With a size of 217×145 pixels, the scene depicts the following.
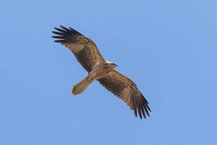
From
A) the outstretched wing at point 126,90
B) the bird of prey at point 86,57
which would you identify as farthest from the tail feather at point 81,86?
the outstretched wing at point 126,90

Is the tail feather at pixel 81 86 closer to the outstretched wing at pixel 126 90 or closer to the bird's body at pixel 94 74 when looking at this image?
the bird's body at pixel 94 74

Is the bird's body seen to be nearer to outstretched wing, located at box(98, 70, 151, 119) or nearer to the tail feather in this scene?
the tail feather

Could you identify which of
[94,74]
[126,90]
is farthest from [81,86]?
[126,90]

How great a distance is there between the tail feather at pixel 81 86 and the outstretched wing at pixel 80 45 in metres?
0.72

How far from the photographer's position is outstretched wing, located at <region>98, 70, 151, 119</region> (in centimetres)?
1775

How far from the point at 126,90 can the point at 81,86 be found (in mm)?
2565

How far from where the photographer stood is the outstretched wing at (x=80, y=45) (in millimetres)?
16531

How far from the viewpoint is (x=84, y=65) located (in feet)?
55.3

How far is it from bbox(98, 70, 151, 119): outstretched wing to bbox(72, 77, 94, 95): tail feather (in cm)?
139

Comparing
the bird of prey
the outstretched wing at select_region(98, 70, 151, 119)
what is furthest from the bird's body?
the outstretched wing at select_region(98, 70, 151, 119)

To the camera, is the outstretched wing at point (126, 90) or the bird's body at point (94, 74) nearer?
the bird's body at point (94, 74)

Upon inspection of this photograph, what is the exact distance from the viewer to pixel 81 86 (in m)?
16.3

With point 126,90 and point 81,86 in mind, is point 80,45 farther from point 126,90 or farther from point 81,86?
point 126,90

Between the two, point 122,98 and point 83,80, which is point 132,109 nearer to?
point 122,98
